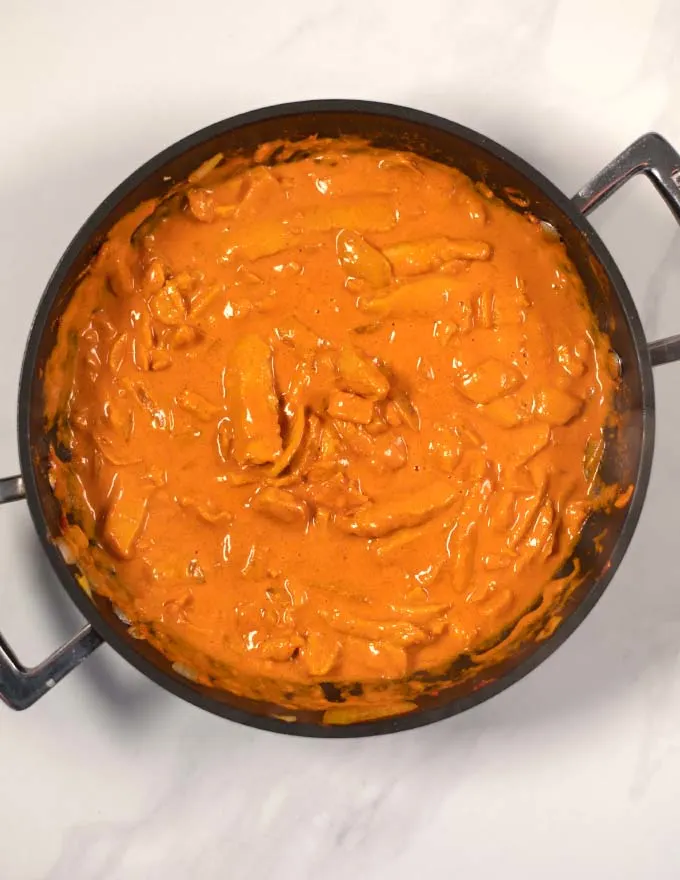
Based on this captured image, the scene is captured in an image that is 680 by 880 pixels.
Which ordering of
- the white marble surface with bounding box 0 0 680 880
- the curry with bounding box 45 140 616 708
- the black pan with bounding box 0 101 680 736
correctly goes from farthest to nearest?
the white marble surface with bounding box 0 0 680 880 → the curry with bounding box 45 140 616 708 → the black pan with bounding box 0 101 680 736

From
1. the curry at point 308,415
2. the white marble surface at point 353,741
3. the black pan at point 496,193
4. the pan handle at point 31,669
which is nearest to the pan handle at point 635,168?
the black pan at point 496,193

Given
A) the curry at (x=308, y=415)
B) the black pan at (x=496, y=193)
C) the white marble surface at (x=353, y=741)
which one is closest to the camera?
the black pan at (x=496, y=193)

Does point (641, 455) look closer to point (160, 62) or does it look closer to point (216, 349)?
point (216, 349)

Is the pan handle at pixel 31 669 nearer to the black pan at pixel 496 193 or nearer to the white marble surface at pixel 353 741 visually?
the black pan at pixel 496 193

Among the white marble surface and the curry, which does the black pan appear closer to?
the curry

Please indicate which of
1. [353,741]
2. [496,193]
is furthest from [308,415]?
[353,741]

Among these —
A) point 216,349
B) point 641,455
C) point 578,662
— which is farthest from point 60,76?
point 578,662

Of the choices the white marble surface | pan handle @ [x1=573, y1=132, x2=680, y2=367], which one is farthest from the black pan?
the white marble surface
